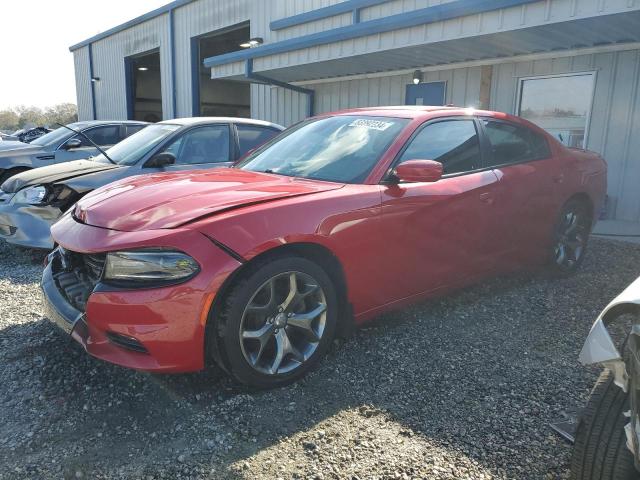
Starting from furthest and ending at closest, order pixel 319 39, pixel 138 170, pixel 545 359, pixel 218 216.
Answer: pixel 319 39, pixel 138 170, pixel 545 359, pixel 218 216

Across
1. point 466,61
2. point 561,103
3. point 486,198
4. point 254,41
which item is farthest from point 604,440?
point 254,41

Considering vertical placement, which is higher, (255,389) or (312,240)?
(312,240)

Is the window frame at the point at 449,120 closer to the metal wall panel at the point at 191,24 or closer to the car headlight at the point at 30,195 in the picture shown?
the car headlight at the point at 30,195

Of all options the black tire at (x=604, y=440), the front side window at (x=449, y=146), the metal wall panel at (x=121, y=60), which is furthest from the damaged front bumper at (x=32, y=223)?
the metal wall panel at (x=121, y=60)

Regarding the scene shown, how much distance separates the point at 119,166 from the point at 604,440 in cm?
494

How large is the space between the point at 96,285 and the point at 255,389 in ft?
3.16

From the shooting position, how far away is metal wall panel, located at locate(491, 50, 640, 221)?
269 inches

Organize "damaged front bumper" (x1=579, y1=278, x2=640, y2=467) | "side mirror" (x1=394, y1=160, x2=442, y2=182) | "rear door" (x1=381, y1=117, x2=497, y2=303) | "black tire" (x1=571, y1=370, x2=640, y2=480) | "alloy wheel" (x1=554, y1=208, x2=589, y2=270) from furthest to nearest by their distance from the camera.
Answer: "alloy wheel" (x1=554, y1=208, x2=589, y2=270) → "rear door" (x1=381, y1=117, x2=497, y2=303) → "side mirror" (x1=394, y1=160, x2=442, y2=182) → "black tire" (x1=571, y1=370, x2=640, y2=480) → "damaged front bumper" (x1=579, y1=278, x2=640, y2=467)

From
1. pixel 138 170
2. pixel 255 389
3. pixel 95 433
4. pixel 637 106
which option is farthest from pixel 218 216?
pixel 637 106

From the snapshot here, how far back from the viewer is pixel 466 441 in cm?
234

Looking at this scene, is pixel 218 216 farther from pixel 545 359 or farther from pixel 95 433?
pixel 545 359

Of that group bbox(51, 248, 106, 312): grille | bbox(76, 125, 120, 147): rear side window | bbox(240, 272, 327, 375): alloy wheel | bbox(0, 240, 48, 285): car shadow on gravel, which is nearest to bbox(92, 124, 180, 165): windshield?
bbox(0, 240, 48, 285): car shadow on gravel

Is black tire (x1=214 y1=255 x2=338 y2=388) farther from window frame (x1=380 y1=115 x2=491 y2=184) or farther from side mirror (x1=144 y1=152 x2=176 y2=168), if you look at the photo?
side mirror (x1=144 y1=152 x2=176 y2=168)

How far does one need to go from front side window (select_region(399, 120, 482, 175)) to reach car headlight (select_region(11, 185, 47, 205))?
3.66 metres
